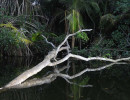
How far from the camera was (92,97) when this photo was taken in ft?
10.0

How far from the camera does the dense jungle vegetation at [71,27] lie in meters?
8.39

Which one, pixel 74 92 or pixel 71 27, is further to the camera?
pixel 71 27

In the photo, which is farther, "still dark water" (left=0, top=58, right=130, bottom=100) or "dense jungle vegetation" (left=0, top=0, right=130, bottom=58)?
"dense jungle vegetation" (left=0, top=0, right=130, bottom=58)

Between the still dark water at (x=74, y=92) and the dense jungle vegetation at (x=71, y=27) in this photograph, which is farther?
the dense jungle vegetation at (x=71, y=27)

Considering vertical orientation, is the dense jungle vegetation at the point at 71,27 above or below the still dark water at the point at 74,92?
above

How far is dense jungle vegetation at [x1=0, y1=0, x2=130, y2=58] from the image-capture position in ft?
27.5

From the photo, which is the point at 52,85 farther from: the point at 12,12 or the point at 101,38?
the point at 12,12

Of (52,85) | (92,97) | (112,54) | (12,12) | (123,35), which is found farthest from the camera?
(12,12)

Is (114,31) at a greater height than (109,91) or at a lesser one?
greater

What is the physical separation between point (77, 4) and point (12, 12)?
4311 mm

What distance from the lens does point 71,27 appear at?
868 centimetres

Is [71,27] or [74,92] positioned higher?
[71,27]

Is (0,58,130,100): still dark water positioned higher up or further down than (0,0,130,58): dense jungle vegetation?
further down

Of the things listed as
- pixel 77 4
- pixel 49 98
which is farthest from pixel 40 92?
pixel 77 4
